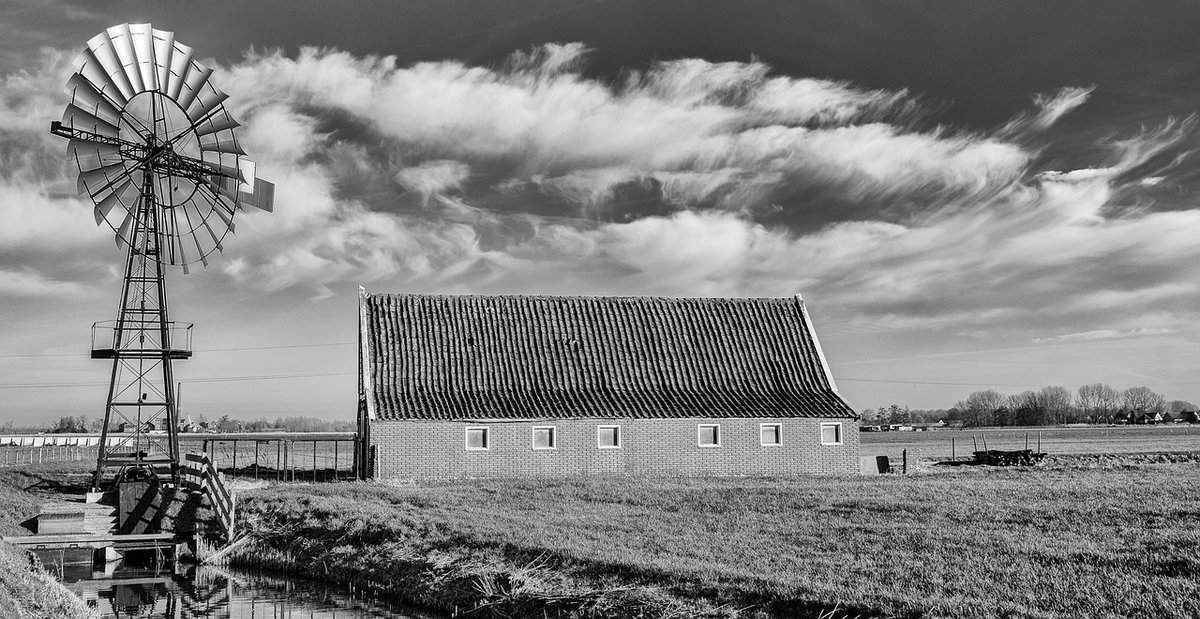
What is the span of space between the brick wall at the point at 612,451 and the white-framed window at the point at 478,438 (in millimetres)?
142

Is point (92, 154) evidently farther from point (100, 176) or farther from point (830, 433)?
point (830, 433)

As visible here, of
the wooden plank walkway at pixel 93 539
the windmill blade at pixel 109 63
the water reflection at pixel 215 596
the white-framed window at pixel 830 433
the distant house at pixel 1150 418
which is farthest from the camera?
the distant house at pixel 1150 418

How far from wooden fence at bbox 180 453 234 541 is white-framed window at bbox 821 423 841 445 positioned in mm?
21723

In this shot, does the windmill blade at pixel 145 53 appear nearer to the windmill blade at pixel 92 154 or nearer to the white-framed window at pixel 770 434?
the windmill blade at pixel 92 154

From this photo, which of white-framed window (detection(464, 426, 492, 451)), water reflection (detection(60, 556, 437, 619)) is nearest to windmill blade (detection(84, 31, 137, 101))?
water reflection (detection(60, 556, 437, 619))

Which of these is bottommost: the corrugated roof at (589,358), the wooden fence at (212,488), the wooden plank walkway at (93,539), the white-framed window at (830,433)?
the wooden plank walkway at (93,539)

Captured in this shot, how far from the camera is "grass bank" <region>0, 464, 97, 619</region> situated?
15.9 meters

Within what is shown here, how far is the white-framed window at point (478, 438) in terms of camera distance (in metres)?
35.8

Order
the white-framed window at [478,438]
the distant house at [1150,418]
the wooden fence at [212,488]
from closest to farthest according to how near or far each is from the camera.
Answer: the wooden fence at [212,488] < the white-framed window at [478,438] < the distant house at [1150,418]

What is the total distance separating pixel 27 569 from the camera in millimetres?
20422

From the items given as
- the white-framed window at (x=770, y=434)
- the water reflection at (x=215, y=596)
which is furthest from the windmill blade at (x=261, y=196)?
the white-framed window at (x=770, y=434)

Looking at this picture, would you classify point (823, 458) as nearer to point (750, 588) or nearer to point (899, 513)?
point (899, 513)

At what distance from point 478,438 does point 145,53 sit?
1632 cm

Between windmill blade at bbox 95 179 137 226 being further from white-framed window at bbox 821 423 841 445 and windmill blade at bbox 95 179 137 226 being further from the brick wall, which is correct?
white-framed window at bbox 821 423 841 445
